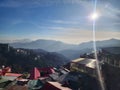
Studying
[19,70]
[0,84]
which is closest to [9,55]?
[19,70]

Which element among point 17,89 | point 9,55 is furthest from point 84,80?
point 9,55

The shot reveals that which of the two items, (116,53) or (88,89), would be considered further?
(88,89)

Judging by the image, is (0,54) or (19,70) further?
(0,54)

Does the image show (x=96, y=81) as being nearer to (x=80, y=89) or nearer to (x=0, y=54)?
(x=80, y=89)

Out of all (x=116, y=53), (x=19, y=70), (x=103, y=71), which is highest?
(x=116, y=53)

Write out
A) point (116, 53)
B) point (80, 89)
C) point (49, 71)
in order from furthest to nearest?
1. point (49, 71)
2. point (80, 89)
3. point (116, 53)

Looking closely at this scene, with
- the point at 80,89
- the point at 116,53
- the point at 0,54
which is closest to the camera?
the point at 116,53

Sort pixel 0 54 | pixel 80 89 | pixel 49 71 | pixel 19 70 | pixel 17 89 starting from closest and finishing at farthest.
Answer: pixel 17 89 → pixel 80 89 → pixel 49 71 → pixel 19 70 → pixel 0 54

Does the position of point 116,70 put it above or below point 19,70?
above

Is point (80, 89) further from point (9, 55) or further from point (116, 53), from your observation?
point (9, 55)
